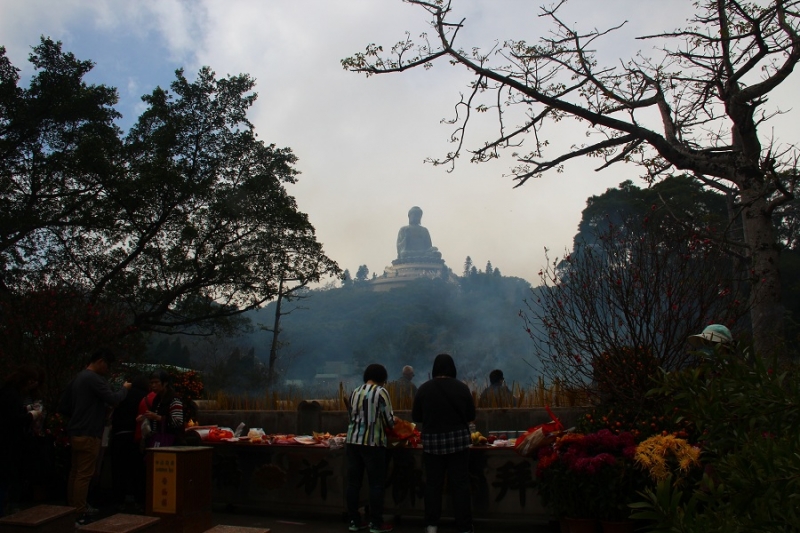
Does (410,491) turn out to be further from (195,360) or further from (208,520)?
(195,360)

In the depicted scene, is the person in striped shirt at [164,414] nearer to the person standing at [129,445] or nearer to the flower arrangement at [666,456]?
the person standing at [129,445]

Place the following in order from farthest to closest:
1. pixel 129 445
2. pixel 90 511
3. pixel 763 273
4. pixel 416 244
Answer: pixel 416 244 < pixel 129 445 < pixel 90 511 < pixel 763 273

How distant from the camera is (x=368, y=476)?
277 inches

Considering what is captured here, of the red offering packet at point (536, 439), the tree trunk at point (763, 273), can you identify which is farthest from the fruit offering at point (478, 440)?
the tree trunk at point (763, 273)

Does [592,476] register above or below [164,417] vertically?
below

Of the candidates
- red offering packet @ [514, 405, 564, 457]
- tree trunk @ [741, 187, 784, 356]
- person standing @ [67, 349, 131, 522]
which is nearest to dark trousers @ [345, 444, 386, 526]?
red offering packet @ [514, 405, 564, 457]

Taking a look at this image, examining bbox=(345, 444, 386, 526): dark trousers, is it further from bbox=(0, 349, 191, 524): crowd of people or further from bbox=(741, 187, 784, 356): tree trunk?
bbox=(741, 187, 784, 356): tree trunk

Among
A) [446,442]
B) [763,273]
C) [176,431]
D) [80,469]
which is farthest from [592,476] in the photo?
[80,469]

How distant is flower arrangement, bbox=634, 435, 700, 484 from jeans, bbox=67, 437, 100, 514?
5.12 metres

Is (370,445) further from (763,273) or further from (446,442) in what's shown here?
(763,273)

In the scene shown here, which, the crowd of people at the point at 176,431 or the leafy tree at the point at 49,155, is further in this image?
the leafy tree at the point at 49,155

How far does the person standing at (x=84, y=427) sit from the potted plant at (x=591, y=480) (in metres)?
4.30

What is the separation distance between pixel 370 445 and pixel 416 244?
82759 millimetres

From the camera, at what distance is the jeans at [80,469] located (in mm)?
6934
